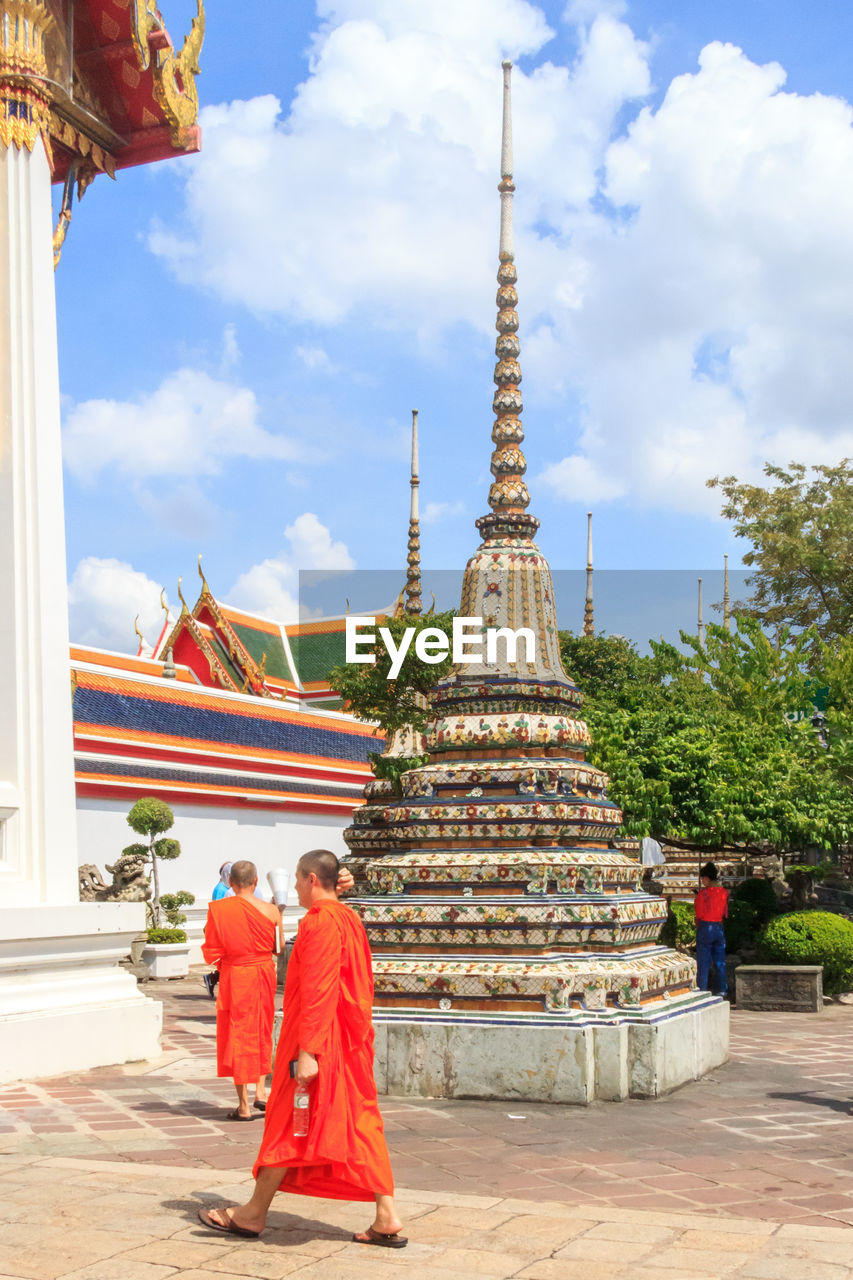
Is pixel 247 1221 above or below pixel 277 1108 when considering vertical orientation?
below

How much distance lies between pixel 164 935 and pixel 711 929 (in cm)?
679

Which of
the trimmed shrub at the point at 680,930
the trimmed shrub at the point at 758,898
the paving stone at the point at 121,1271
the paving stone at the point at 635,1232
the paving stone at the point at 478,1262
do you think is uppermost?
the paving stone at the point at 121,1271

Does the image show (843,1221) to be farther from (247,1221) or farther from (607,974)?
(607,974)

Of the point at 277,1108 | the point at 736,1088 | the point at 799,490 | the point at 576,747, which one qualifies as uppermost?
the point at 799,490

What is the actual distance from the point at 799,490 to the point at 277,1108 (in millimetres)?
26652

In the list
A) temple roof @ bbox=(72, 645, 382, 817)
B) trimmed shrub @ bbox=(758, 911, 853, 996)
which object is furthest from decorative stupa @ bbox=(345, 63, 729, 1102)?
temple roof @ bbox=(72, 645, 382, 817)

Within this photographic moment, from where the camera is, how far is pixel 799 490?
Answer: 2952 centimetres

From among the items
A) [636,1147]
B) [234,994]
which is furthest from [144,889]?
[636,1147]

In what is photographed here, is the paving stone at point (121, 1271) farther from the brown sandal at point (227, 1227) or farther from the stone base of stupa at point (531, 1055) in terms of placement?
→ the stone base of stupa at point (531, 1055)

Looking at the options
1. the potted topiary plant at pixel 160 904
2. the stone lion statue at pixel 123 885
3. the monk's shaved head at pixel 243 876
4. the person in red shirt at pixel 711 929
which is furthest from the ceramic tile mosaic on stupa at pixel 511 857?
the potted topiary plant at pixel 160 904

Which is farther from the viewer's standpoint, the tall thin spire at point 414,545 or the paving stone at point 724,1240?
the tall thin spire at point 414,545

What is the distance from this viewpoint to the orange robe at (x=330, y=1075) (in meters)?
4.66

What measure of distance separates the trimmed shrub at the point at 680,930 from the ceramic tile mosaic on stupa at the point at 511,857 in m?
7.71

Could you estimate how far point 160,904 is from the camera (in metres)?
18.1
